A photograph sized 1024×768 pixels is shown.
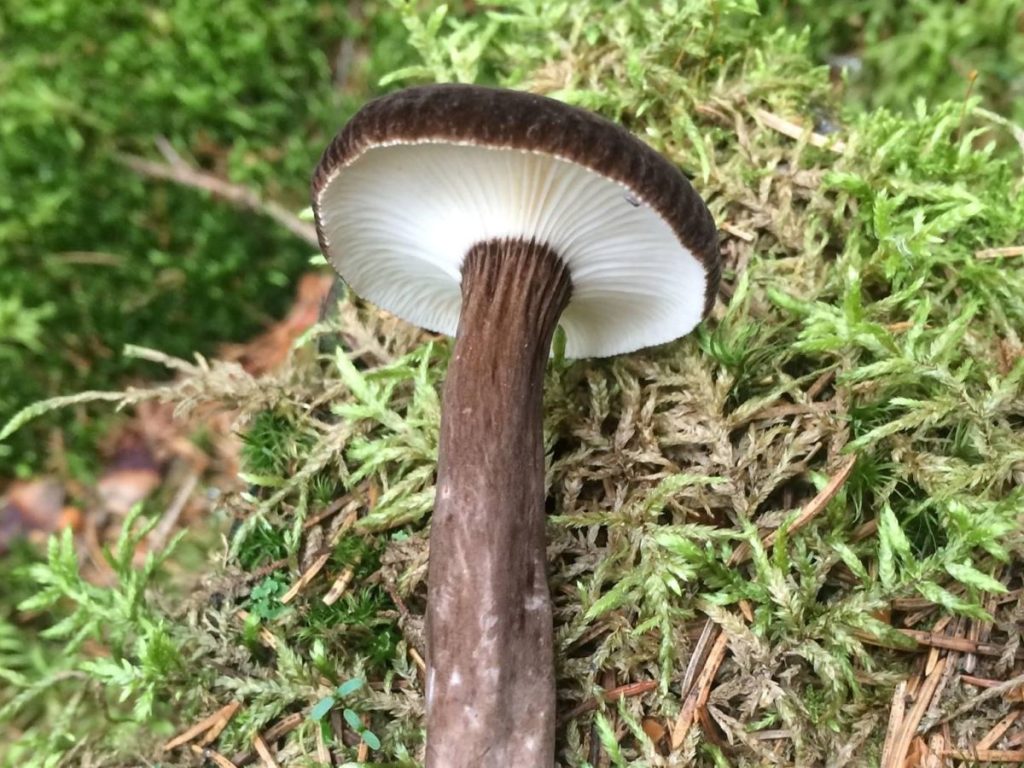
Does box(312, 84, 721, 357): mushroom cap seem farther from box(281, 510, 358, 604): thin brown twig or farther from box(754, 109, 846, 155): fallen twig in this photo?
box(754, 109, 846, 155): fallen twig

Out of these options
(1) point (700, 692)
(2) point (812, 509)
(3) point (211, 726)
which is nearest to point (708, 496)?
(2) point (812, 509)

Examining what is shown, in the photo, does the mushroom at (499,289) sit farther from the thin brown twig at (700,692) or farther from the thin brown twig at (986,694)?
the thin brown twig at (986,694)

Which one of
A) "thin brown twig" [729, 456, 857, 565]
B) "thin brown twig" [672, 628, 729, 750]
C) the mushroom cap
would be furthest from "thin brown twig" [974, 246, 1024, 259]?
"thin brown twig" [672, 628, 729, 750]

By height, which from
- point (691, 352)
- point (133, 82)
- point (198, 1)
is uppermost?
point (198, 1)

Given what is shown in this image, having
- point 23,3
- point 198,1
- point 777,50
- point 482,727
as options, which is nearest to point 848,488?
point 482,727

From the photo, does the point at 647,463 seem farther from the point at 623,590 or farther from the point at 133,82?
the point at 133,82

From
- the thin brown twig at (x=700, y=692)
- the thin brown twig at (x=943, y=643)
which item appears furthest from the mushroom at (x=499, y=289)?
the thin brown twig at (x=943, y=643)

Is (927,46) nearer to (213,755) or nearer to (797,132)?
(797,132)
